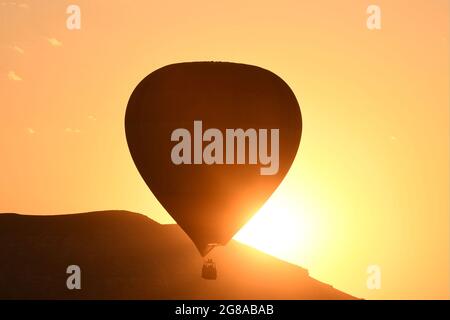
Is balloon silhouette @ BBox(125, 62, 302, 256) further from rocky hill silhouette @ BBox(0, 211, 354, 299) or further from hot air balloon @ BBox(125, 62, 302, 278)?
rocky hill silhouette @ BBox(0, 211, 354, 299)

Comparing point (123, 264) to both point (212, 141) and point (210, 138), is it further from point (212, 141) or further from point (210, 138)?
point (210, 138)

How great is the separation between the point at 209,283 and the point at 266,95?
291ft

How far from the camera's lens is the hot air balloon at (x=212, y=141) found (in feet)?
155

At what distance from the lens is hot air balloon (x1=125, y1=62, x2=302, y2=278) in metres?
47.1

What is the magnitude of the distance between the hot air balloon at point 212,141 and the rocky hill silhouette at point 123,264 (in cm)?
7479

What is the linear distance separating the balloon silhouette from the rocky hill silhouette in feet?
245

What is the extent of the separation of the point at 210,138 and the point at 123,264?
91.0m

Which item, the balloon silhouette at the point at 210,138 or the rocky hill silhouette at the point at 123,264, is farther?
the rocky hill silhouette at the point at 123,264

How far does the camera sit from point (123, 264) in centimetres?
13562

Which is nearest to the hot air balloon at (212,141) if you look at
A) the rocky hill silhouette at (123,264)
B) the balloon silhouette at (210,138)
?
the balloon silhouette at (210,138)

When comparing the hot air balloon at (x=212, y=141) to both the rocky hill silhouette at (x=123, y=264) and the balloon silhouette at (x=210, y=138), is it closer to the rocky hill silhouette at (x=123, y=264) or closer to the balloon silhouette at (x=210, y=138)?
the balloon silhouette at (x=210, y=138)
